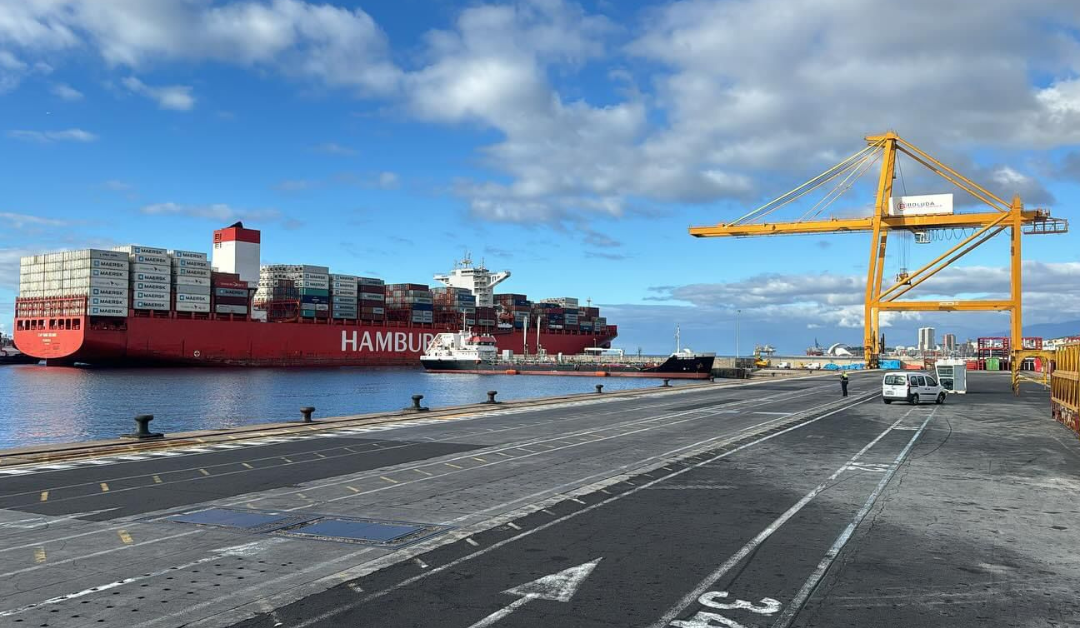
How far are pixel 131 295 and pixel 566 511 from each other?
80113mm

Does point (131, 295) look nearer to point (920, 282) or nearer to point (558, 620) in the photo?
point (920, 282)

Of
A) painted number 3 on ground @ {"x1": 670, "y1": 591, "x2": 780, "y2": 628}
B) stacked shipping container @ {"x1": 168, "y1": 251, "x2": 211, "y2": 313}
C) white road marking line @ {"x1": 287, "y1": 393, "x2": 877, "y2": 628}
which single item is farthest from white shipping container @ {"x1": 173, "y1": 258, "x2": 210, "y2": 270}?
painted number 3 on ground @ {"x1": 670, "y1": 591, "x2": 780, "y2": 628}

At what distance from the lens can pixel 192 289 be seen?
3211 inches

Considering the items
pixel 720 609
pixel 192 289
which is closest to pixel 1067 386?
pixel 720 609

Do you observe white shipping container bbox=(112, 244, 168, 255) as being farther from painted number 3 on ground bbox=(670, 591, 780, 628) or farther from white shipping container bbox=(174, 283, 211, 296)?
painted number 3 on ground bbox=(670, 591, 780, 628)

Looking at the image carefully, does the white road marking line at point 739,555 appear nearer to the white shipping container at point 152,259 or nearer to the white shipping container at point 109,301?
the white shipping container at point 109,301

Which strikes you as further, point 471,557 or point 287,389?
point 287,389

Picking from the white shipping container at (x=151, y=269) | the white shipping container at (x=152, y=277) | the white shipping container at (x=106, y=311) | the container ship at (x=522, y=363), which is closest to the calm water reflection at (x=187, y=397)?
the white shipping container at (x=106, y=311)

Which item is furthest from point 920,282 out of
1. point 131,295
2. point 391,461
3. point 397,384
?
point 131,295

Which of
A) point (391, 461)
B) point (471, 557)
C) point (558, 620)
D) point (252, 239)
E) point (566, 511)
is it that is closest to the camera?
point (558, 620)

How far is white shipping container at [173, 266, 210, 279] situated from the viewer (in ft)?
265

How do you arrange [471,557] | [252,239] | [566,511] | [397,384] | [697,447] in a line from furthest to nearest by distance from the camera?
[252,239], [397,384], [697,447], [566,511], [471,557]

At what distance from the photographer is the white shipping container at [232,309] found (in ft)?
277

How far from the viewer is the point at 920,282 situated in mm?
62656
